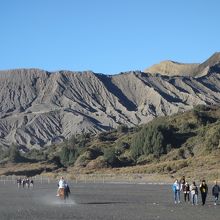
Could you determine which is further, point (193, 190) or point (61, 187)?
point (61, 187)

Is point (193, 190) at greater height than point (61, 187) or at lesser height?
lesser

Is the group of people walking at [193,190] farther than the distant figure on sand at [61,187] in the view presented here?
No

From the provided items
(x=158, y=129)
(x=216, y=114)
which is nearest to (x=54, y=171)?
(x=158, y=129)

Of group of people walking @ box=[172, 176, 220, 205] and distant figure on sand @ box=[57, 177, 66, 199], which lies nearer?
group of people walking @ box=[172, 176, 220, 205]

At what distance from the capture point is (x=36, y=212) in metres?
29.6

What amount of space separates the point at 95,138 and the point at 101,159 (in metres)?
34.1

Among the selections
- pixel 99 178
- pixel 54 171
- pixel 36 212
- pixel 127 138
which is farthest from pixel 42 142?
pixel 36 212

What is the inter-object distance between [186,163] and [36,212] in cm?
6950

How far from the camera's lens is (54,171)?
11888cm

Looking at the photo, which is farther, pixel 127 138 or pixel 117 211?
pixel 127 138

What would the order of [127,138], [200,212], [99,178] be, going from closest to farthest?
[200,212]
[99,178]
[127,138]

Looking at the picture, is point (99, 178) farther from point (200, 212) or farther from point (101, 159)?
point (200, 212)

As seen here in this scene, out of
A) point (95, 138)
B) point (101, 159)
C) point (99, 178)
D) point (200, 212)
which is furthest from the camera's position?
point (95, 138)

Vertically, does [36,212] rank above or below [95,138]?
below
